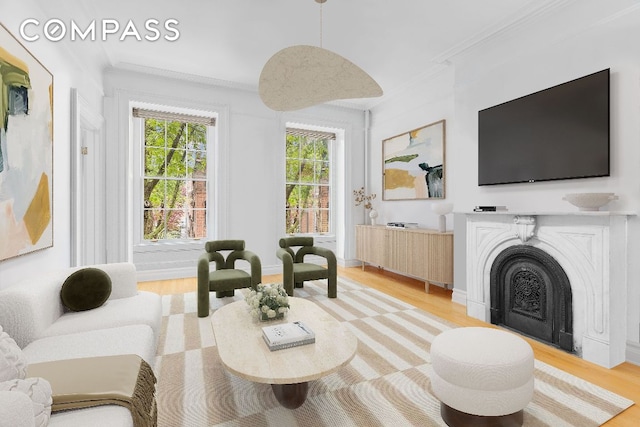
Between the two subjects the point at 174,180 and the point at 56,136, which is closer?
the point at 56,136

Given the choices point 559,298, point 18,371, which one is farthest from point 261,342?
point 559,298

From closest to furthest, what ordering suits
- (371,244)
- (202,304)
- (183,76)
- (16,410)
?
(16,410) → (202,304) → (183,76) → (371,244)

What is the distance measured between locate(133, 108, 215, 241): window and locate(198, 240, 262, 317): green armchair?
5.32ft

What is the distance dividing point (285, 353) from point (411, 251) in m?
3.39

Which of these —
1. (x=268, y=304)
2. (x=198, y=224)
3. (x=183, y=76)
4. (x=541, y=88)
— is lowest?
(x=268, y=304)

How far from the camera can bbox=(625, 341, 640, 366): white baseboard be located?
2564mm

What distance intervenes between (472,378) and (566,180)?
94.2 inches

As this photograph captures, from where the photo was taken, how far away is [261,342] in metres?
1.99

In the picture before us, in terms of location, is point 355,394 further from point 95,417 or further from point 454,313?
point 454,313

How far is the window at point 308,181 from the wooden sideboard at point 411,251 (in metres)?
1.06

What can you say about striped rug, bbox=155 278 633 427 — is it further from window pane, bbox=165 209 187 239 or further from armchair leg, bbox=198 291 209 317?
window pane, bbox=165 209 187 239

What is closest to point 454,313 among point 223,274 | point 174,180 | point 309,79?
point 223,274

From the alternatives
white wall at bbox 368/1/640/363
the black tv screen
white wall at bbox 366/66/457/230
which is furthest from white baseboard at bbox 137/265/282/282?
the black tv screen

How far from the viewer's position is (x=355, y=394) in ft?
6.86
